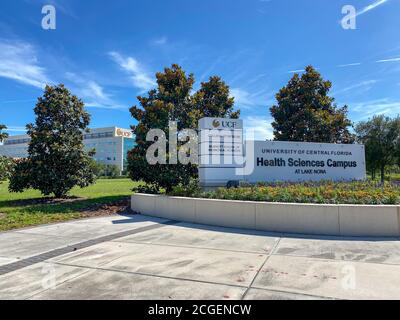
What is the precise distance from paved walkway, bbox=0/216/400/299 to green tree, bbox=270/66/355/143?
12800 millimetres

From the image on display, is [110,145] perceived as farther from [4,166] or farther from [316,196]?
[316,196]

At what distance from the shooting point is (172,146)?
45.4 feet

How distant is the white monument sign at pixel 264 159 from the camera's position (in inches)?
493

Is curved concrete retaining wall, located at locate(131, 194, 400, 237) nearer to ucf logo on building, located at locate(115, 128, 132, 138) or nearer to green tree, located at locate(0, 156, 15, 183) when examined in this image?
green tree, located at locate(0, 156, 15, 183)

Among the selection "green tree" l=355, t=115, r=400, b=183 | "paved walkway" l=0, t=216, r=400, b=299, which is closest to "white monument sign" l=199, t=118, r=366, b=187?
"paved walkway" l=0, t=216, r=400, b=299

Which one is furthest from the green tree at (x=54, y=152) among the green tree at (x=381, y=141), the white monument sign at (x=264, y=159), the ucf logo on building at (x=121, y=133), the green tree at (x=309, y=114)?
the ucf logo on building at (x=121, y=133)

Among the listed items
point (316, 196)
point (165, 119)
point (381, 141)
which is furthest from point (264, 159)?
point (381, 141)

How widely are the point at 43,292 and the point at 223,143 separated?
929 cm

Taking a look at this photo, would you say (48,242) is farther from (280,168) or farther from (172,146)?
(280,168)

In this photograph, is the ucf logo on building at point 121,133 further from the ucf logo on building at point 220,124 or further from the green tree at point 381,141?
the ucf logo on building at point 220,124

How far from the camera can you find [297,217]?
7938mm

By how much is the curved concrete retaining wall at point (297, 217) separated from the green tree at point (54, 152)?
305 inches

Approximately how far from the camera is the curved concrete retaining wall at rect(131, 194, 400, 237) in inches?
290
